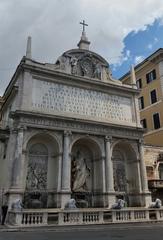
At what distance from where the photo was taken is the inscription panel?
21.9 meters

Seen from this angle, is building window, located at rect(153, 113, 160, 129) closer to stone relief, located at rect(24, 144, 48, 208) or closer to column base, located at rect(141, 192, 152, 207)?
column base, located at rect(141, 192, 152, 207)

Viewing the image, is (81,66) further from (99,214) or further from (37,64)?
(99,214)

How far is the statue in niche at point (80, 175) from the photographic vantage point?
71.1 ft

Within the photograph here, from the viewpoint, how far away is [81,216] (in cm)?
1555

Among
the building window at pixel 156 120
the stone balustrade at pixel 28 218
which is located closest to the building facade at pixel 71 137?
the stone balustrade at pixel 28 218

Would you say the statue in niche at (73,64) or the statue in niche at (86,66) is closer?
the statue in niche at (73,64)

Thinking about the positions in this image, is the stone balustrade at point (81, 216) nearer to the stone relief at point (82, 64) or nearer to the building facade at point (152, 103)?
the building facade at point (152, 103)

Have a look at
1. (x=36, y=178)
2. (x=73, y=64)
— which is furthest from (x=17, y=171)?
(x=73, y=64)

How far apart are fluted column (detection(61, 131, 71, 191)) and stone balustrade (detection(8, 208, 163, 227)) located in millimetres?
3291

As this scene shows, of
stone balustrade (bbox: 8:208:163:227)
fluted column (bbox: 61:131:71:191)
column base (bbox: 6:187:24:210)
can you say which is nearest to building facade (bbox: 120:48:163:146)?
fluted column (bbox: 61:131:71:191)

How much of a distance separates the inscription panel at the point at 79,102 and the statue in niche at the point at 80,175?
12.9 ft

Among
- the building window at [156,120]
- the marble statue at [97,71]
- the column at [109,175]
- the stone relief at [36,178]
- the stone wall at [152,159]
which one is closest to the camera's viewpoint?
the stone relief at [36,178]

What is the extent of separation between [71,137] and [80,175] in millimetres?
3500

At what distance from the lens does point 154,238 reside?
983cm
